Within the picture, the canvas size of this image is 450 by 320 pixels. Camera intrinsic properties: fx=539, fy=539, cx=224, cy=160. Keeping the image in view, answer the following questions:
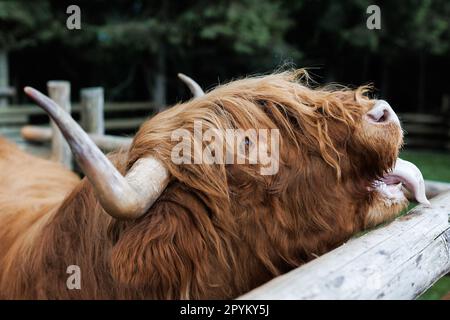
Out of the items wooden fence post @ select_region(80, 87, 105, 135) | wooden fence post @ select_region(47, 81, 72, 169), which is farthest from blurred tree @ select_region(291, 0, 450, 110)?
wooden fence post @ select_region(47, 81, 72, 169)

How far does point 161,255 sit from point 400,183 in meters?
1.08

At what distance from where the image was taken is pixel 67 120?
169 cm

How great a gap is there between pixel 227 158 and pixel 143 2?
13815 millimetres

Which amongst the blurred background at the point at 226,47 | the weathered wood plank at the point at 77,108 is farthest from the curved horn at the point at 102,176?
the weathered wood plank at the point at 77,108

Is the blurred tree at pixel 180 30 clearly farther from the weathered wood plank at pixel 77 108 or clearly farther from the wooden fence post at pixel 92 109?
the wooden fence post at pixel 92 109

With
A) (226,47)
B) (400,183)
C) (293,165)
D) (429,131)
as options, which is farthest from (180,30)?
(293,165)

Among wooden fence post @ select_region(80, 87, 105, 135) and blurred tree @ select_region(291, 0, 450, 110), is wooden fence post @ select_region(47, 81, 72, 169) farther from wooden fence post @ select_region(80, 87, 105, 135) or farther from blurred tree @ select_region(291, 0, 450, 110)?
blurred tree @ select_region(291, 0, 450, 110)

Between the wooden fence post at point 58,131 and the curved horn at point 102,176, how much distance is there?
14.3ft

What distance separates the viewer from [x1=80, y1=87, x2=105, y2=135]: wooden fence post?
20.1 ft

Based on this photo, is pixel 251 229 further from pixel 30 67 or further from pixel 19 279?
pixel 30 67

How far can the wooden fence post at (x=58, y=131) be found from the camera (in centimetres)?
600

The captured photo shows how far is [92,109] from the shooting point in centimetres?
619

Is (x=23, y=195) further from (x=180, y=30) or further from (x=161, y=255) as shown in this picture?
(x=180, y=30)

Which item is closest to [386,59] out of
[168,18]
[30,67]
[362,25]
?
[362,25]
